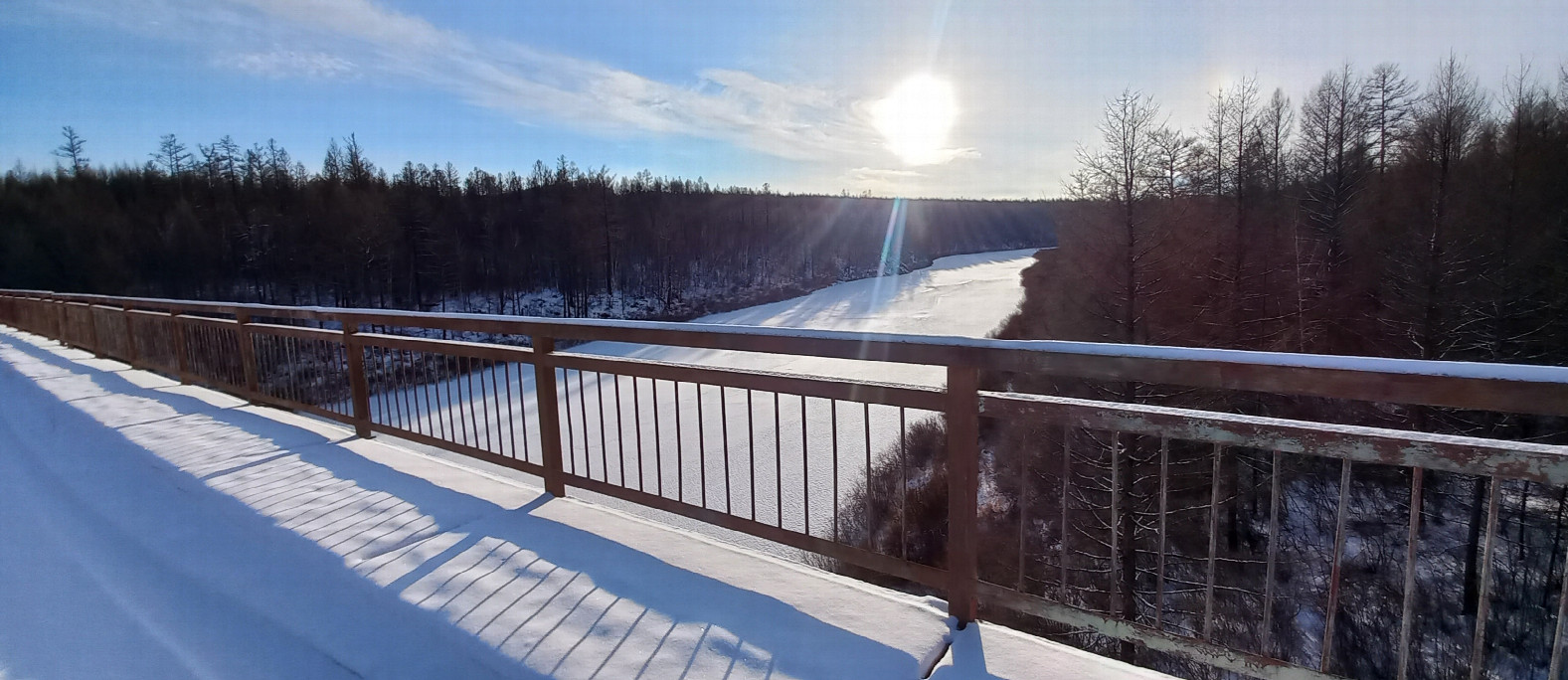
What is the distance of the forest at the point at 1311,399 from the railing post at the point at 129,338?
39.5 feet

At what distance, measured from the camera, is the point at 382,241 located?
3828 cm

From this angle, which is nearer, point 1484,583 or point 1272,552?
point 1484,583

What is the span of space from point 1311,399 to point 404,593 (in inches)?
731

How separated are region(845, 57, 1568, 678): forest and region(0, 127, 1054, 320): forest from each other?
30.5 metres

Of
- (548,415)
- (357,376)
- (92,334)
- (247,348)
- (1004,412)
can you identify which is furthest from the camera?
(92,334)

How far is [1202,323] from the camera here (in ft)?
50.3

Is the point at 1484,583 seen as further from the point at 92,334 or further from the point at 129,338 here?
the point at 92,334

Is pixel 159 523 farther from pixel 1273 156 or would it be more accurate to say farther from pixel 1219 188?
pixel 1273 156

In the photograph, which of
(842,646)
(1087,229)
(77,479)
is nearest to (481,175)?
(1087,229)

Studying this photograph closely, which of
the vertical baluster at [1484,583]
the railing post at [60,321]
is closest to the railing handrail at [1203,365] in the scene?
the vertical baluster at [1484,583]

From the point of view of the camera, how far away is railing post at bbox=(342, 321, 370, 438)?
14.5 feet

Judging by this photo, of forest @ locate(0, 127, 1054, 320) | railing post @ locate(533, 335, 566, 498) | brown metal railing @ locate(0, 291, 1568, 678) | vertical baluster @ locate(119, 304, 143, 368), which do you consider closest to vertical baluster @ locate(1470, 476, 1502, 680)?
brown metal railing @ locate(0, 291, 1568, 678)

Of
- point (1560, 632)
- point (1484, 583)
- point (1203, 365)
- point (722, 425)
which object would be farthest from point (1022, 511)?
point (722, 425)

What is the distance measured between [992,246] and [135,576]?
384 ft
